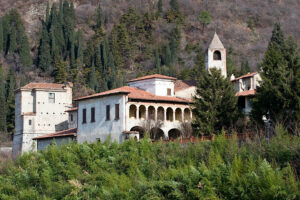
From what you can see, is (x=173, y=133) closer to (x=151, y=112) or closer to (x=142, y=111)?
(x=151, y=112)

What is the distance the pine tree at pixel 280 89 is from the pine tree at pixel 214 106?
3300 mm

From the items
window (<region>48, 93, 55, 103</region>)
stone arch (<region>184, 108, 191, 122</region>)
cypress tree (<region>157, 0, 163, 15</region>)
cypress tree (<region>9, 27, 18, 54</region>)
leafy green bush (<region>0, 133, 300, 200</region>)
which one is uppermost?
cypress tree (<region>157, 0, 163, 15</region>)

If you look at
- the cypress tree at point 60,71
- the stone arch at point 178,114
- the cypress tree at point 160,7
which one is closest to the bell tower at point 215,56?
the stone arch at point 178,114

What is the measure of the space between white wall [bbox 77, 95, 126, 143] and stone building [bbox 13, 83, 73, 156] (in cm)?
1305

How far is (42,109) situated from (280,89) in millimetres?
30518

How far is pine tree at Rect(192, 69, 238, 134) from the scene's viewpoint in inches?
1516

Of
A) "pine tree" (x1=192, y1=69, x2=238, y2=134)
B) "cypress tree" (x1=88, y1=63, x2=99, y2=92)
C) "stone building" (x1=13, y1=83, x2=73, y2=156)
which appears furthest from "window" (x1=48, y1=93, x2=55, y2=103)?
"pine tree" (x1=192, y1=69, x2=238, y2=134)

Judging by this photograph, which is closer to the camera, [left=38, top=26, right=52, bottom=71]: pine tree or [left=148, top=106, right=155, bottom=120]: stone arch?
[left=148, top=106, right=155, bottom=120]: stone arch

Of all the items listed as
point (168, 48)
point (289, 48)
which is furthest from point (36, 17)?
point (289, 48)

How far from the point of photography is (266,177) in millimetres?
20109

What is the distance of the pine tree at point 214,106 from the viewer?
126 ft

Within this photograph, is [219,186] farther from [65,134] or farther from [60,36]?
[60,36]

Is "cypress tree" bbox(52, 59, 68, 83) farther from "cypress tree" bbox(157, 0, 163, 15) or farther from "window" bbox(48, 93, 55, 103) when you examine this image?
"cypress tree" bbox(157, 0, 163, 15)

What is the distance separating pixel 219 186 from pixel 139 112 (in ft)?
79.9
